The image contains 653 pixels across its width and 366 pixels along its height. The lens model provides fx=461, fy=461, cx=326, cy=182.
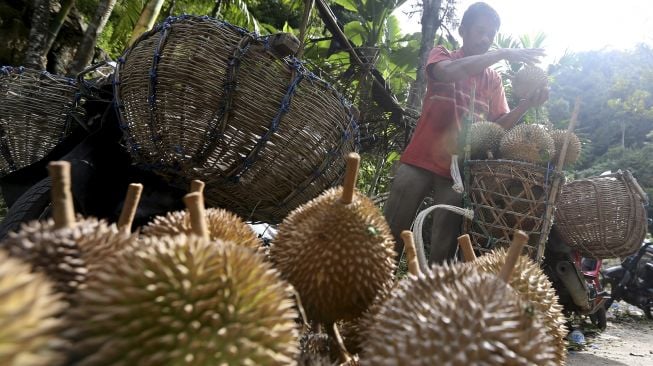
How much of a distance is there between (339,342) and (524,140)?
2307mm

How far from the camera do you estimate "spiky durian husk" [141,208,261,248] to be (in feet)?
3.01

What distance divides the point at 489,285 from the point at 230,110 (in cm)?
132

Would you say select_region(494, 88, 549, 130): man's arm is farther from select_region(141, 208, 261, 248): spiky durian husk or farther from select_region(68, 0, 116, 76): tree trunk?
select_region(68, 0, 116, 76): tree trunk

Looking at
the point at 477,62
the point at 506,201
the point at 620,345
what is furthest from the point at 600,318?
the point at 477,62

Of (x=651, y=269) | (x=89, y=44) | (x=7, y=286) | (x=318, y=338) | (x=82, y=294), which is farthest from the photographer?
(x=651, y=269)

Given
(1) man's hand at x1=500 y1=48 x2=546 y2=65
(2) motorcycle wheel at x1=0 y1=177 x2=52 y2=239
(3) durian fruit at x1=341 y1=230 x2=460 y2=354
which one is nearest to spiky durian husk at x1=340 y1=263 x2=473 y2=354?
(3) durian fruit at x1=341 y1=230 x2=460 y2=354

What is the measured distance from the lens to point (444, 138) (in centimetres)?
310

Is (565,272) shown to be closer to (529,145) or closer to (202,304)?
(529,145)

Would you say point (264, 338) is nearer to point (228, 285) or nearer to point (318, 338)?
point (228, 285)

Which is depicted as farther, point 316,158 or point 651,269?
point 651,269

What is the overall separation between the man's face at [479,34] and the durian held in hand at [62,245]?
310 cm

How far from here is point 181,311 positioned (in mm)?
583

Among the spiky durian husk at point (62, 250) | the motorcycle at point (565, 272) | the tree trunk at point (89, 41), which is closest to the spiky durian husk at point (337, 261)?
the spiky durian husk at point (62, 250)

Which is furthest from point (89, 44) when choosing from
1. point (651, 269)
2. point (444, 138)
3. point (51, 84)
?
point (651, 269)
